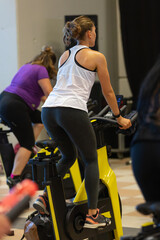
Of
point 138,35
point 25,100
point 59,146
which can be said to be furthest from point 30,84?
point 138,35

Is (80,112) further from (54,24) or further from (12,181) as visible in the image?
(54,24)

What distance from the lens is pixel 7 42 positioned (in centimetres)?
611

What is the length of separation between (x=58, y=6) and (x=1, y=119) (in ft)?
9.74

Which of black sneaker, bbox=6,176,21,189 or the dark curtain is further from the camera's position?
the dark curtain

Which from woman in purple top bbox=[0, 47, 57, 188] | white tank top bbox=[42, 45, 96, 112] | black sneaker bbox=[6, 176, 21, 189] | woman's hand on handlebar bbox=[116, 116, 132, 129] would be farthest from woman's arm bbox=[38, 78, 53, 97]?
woman's hand on handlebar bbox=[116, 116, 132, 129]

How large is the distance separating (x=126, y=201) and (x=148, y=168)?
9.08ft

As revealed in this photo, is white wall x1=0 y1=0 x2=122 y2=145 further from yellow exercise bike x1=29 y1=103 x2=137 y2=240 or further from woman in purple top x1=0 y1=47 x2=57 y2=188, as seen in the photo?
yellow exercise bike x1=29 y1=103 x2=137 y2=240

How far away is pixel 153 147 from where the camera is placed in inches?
58.2

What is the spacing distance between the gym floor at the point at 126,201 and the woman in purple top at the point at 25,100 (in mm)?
459

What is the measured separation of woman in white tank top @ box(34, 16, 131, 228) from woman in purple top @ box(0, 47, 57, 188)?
4.32 feet

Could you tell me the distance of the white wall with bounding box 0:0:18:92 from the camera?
19.9 feet

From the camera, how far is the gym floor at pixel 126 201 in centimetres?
318

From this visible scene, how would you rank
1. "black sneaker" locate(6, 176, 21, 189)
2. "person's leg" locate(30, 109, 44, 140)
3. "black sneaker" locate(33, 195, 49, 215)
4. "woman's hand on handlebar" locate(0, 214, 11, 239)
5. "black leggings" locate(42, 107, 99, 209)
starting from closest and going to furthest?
1. "woman's hand on handlebar" locate(0, 214, 11, 239)
2. "black leggings" locate(42, 107, 99, 209)
3. "black sneaker" locate(33, 195, 49, 215)
4. "black sneaker" locate(6, 176, 21, 189)
5. "person's leg" locate(30, 109, 44, 140)

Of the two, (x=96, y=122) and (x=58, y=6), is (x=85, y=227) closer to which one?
(x=96, y=122)
